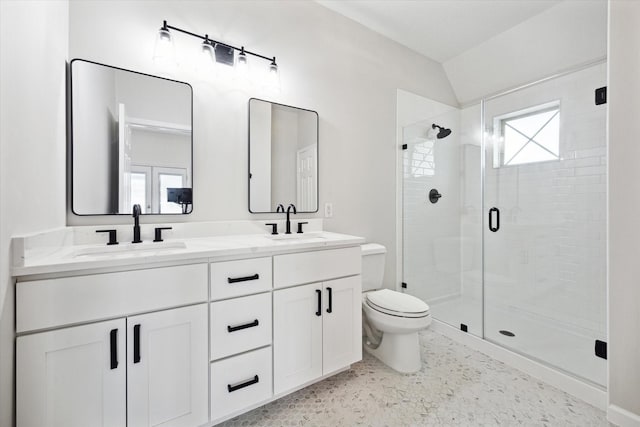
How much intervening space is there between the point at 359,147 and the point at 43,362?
213cm

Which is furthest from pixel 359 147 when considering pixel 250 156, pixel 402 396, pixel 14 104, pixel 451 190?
pixel 14 104

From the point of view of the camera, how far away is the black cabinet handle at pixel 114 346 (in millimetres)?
961

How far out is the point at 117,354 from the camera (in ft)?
3.19

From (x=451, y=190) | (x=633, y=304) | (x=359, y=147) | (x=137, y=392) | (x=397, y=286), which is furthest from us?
(x=451, y=190)

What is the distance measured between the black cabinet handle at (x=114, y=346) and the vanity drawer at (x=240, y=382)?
356 millimetres

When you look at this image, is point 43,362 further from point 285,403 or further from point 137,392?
point 285,403

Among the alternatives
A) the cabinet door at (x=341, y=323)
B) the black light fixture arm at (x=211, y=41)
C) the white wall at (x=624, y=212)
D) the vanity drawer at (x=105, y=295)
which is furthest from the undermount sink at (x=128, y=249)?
the white wall at (x=624, y=212)

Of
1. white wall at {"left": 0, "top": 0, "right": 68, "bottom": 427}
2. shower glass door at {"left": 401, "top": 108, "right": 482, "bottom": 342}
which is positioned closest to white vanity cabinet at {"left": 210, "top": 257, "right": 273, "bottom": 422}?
white wall at {"left": 0, "top": 0, "right": 68, "bottom": 427}

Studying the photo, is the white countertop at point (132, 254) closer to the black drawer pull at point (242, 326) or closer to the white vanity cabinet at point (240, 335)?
the white vanity cabinet at point (240, 335)

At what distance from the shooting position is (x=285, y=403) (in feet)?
4.76

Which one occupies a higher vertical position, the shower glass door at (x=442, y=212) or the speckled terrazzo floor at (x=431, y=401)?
the shower glass door at (x=442, y=212)

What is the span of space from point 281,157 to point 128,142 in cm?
88

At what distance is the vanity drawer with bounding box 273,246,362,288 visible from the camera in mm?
1344

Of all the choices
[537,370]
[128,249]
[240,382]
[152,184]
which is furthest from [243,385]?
[537,370]
